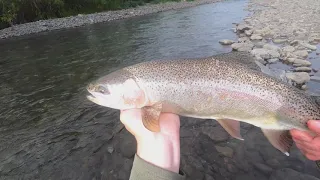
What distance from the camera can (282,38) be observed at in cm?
1402

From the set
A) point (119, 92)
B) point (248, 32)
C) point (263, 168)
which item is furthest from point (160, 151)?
point (248, 32)

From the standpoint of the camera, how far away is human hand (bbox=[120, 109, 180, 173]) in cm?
263

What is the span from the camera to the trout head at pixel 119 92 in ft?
8.95

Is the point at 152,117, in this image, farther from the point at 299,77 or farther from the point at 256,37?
the point at 256,37

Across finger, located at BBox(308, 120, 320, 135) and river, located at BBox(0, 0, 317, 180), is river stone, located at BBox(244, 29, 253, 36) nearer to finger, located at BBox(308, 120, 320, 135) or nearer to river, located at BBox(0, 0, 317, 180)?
river, located at BBox(0, 0, 317, 180)

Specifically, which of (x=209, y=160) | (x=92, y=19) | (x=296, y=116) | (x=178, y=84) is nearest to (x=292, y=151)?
(x=209, y=160)

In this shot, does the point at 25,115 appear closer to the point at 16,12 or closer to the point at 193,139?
the point at 193,139

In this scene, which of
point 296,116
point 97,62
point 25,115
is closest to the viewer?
point 296,116

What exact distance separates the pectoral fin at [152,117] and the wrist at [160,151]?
0.52 feet

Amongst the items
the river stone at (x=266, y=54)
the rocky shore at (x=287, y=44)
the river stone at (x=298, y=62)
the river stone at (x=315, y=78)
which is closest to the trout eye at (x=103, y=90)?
the rocky shore at (x=287, y=44)

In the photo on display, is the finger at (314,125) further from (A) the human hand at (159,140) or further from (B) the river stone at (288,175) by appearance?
(B) the river stone at (288,175)

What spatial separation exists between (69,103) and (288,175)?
613 centimetres

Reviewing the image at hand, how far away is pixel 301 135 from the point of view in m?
2.79

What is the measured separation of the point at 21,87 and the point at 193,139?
715cm
